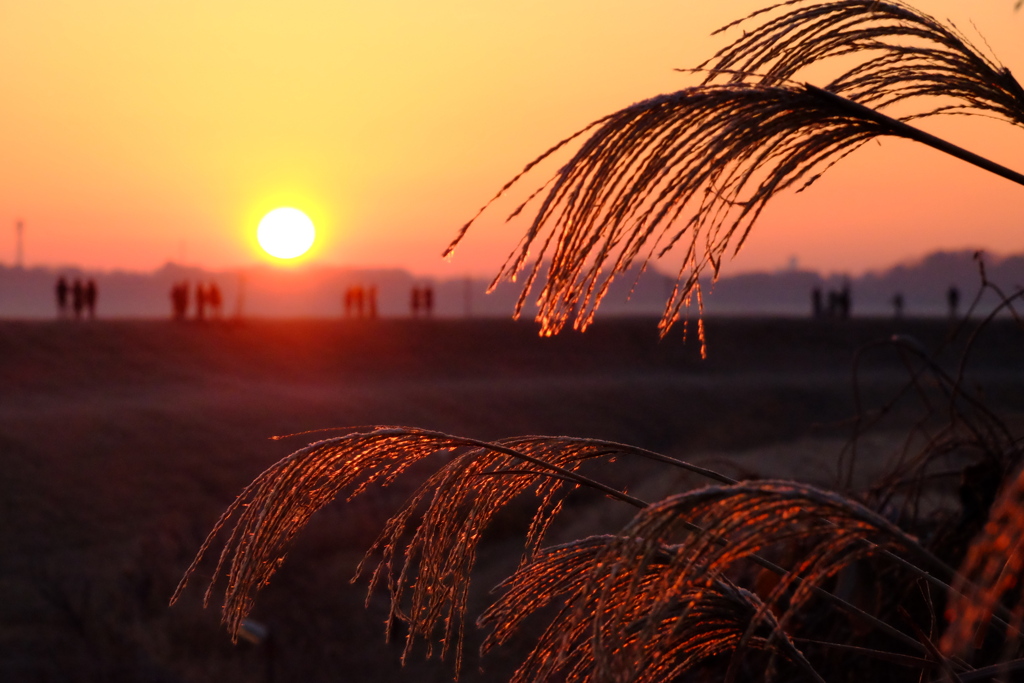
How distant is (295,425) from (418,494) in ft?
72.9

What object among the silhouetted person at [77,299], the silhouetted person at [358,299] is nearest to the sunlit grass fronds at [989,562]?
the silhouetted person at [77,299]

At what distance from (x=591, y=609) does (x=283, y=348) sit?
33.2 m

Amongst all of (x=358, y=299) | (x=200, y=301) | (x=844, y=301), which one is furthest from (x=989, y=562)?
(x=844, y=301)

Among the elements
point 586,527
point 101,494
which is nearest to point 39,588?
point 101,494

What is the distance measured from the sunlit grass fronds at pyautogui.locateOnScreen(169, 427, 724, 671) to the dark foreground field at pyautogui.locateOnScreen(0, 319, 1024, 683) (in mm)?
1880

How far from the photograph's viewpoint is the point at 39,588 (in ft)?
42.9

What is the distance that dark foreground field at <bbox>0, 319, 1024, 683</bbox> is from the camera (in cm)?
1242

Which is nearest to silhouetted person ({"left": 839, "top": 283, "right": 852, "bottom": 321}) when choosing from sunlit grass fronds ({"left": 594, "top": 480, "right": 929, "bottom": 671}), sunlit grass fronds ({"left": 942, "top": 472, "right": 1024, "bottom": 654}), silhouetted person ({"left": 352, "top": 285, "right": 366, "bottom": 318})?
silhouetted person ({"left": 352, "top": 285, "right": 366, "bottom": 318})

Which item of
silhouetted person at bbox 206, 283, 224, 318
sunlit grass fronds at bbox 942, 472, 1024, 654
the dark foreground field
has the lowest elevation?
the dark foreground field

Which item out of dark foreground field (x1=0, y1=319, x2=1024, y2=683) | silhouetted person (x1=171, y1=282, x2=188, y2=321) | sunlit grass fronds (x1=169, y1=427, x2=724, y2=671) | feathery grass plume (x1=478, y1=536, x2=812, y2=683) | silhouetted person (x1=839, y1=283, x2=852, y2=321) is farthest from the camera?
silhouetted person (x1=839, y1=283, x2=852, y2=321)

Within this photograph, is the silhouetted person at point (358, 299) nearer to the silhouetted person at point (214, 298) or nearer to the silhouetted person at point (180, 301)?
the silhouetted person at point (214, 298)

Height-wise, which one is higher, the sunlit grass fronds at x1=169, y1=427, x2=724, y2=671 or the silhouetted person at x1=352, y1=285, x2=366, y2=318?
the silhouetted person at x1=352, y1=285, x2=366, y2=318

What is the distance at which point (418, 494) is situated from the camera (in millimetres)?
1955

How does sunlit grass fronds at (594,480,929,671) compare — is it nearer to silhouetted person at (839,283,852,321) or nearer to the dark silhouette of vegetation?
the dark silhouette of vegetation
